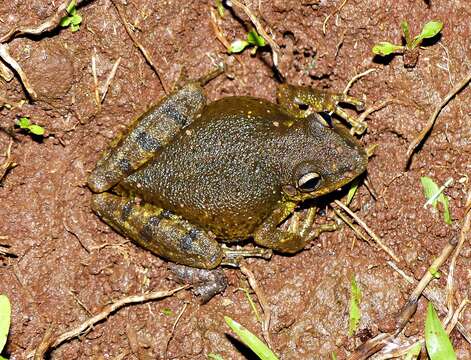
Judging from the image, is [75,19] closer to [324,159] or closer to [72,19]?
[72,19]

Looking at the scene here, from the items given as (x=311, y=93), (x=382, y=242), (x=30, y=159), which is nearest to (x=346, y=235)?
(x=382, y=242)

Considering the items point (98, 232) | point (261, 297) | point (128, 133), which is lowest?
point (261, 297)

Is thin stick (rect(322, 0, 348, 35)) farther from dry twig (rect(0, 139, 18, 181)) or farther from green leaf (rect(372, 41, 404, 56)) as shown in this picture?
dry twig (rect(0, 139, 18, 181))

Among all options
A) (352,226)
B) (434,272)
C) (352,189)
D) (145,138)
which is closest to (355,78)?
(352,189)

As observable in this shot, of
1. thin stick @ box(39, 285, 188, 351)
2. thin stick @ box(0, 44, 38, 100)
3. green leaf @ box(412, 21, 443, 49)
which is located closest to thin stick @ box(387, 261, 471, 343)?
thin stick @ box(39, 285, 188, 351)

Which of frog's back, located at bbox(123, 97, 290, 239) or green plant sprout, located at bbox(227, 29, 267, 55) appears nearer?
frog's back, located at bbox(123, 97, 290, 239)

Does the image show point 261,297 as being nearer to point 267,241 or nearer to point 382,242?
point 267,241
